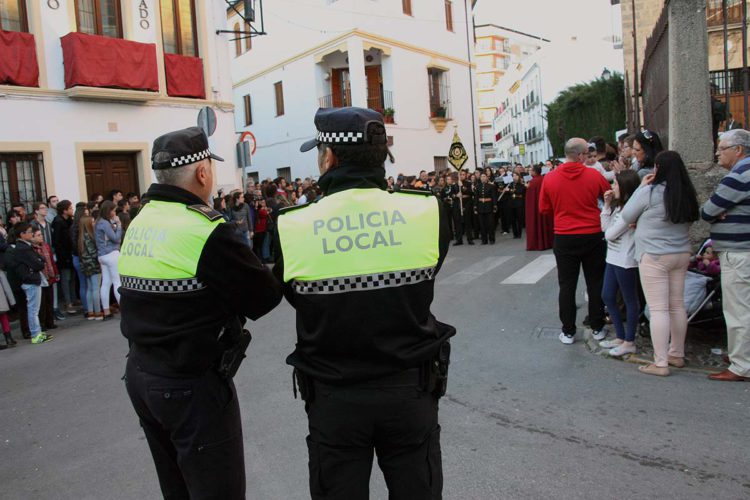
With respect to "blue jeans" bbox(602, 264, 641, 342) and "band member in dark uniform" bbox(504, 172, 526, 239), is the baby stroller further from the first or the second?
"band member in dark uniform" bbox(504, 172, 526, 239)

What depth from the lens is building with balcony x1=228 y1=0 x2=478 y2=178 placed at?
2475 cm

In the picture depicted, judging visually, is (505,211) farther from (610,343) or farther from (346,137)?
(346,137)

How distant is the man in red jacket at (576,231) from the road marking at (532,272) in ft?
10.8

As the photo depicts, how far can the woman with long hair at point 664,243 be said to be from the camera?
5211 millimetres

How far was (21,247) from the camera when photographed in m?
8.79

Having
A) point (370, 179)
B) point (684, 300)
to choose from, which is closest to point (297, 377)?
point (370, 179)

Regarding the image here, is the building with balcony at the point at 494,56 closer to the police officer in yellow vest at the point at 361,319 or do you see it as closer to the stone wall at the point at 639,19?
the stone wall at the point at 639,19

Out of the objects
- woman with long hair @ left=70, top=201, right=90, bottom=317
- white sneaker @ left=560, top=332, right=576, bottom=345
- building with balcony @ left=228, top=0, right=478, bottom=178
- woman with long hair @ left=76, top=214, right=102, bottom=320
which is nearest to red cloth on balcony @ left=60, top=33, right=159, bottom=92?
woman with long hair @ left=70, top=201, right=90, bottom=317

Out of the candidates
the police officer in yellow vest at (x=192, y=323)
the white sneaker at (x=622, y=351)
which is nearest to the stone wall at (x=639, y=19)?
the white sneaker at (x=622, y=351)

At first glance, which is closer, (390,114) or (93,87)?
(93,87)

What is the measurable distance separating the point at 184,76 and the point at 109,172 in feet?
10.7

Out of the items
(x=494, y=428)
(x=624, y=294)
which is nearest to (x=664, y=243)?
(x=624, y=294)

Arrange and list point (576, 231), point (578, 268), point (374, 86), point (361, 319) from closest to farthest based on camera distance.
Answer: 1. point (361, 319)
2. point (576, 231)
3. point (578, 268)
4. point (374, 86)

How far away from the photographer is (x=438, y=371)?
94.0 inches
